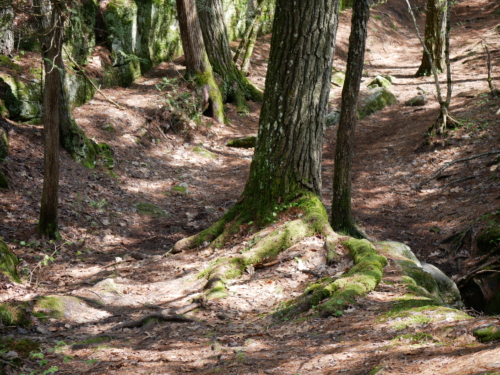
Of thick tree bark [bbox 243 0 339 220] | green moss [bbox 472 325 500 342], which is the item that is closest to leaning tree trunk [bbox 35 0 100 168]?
thick tree bark [bbox 243 0 339 220]

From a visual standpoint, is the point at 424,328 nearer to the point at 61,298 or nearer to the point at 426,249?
the point at 61,298

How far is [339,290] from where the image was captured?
448cm

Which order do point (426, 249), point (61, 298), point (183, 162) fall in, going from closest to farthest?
point (61, 298)
point (426, 249)
point (183, 162)

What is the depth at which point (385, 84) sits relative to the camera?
16.4 metres

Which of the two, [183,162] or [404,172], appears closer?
[404,172]

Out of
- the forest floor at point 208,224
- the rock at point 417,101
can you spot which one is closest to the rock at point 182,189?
the forest floor at point 208,224

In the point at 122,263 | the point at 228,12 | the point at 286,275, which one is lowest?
the point at 122,263

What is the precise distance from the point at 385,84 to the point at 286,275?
1273cm

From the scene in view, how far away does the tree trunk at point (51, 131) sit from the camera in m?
6.70

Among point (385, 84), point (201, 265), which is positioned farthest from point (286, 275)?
point (385, 84)

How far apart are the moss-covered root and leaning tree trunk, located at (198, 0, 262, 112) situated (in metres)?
11.1

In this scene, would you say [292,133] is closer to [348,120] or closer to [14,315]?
[348,120]

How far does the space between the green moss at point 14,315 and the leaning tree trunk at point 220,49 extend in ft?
38.1

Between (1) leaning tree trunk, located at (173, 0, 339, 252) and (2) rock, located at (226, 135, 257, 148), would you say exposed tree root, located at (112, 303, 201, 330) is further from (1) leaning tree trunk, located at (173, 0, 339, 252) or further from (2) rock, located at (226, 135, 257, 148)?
(2) rock, located at (226, 135, 257, 148)
